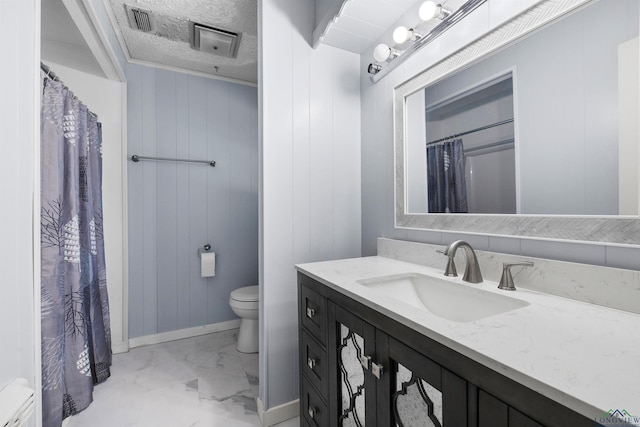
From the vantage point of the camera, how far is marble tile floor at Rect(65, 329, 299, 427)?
149 cm

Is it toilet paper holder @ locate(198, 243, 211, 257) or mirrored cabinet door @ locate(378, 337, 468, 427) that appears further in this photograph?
toilet paper holder @ locate(198, 243, 211, 257)

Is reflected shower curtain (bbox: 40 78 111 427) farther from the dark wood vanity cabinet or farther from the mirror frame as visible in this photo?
the mirror frame

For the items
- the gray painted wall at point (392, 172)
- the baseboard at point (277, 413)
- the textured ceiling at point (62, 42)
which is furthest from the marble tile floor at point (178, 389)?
the textured ceiling at point (62, 42)

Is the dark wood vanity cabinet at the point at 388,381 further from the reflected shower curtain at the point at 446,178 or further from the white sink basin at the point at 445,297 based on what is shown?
the reflected shower curtain at the point at 446,178

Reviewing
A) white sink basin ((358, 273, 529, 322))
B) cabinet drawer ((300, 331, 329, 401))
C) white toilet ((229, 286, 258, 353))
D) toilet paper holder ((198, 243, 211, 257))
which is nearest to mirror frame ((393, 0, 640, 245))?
white sink basin ((358, 273, 529, 322))

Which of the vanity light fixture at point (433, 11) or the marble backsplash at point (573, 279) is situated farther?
the vanity light fixture at point (433, 11)

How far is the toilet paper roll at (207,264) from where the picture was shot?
2.44 m

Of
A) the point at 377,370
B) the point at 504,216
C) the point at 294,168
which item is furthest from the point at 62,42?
the point at 504,216

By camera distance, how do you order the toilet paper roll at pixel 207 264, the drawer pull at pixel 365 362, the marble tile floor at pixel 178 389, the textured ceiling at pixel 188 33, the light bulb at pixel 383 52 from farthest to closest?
1. the toilet paper roll at pixel 207 264
2. the textured ceiling at pixel 188 33
3. the marble tile floor at pixel 178 389
4. the light bulb at pixel 383 52
5. the drawer pull at pixel 365 362

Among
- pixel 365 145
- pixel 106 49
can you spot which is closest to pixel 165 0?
pixel 106 49

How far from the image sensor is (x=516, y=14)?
0.94 meters

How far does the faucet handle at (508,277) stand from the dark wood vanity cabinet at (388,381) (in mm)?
433

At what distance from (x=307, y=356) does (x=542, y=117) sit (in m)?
1.25

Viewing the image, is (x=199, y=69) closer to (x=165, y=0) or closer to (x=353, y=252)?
(x=165, y=0)
